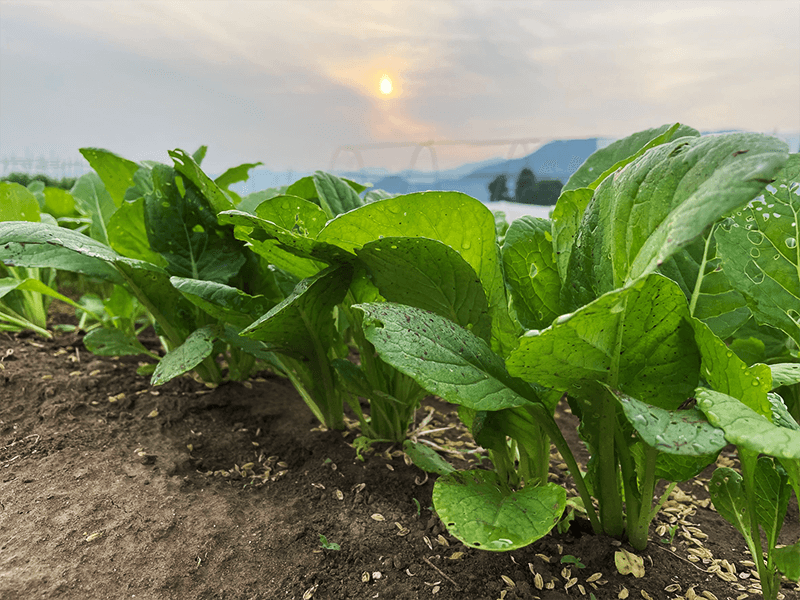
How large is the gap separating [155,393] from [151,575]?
0.70 metres

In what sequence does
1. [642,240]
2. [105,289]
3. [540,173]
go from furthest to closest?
1. [540,173]
2. [105,289]
3. [642,240]

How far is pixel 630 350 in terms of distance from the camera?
2.65 ft

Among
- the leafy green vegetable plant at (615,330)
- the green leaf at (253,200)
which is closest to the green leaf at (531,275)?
the leafy green vegetable plant at (615,330)

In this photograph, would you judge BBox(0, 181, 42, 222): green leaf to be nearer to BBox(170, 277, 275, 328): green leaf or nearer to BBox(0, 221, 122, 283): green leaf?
BBox(0, 221, 122, 283): green leaf

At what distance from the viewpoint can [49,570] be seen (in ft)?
2.91

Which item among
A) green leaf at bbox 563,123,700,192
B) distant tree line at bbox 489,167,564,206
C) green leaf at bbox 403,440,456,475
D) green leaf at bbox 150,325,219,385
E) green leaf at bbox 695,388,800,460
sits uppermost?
green leaf at bbox 563,123,700,192

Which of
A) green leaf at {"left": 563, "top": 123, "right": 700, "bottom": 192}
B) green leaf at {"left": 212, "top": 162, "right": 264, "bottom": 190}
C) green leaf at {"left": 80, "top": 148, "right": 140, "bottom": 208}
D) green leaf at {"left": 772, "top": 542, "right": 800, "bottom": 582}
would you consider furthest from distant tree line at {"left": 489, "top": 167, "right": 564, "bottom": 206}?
green leaf at {"left": 772, "top": 542, "right": 800, "bottom": 582}

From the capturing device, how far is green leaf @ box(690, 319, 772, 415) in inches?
27.9

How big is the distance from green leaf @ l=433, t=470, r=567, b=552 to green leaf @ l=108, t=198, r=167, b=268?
100 cm

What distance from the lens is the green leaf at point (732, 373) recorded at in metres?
0.71

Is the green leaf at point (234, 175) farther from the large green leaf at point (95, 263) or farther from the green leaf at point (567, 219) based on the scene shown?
the green leaf at point (567, 219)

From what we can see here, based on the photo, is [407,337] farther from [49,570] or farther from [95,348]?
[95,348]

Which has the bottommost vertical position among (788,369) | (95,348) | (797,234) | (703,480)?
(703,480)

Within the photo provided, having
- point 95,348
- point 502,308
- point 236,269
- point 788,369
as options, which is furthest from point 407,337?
point 95,348
